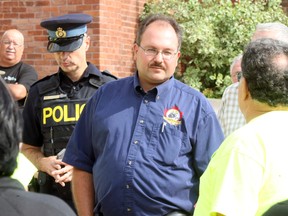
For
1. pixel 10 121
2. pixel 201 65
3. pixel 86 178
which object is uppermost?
pixel 10 121

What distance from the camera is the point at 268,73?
10.3ft

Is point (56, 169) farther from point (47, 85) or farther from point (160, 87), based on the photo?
point (160, 87)

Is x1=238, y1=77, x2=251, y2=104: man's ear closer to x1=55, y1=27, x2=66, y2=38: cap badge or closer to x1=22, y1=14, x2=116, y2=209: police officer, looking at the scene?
x1=22, y1=14, x2=116, y2=209: police officer

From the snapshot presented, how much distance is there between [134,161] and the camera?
13.8 feet

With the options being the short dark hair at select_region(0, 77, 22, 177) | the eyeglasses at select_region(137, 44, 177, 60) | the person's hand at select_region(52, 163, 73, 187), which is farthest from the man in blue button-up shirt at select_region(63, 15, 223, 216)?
the short dark hair at select_region(0, 77, 22, 177)

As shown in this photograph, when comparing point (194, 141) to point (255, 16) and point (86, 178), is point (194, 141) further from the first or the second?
point (255, 16)

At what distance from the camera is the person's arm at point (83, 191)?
455 cm

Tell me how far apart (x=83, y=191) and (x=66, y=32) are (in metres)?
1.57

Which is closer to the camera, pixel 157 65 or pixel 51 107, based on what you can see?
pixel 157 65

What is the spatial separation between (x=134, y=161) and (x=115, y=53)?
20.3ft

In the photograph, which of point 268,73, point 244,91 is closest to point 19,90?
point 244,91

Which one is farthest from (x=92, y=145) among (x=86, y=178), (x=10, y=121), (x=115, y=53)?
(x=115, y=53)

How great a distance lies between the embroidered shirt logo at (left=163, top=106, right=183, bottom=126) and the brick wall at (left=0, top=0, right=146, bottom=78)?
5704 millimetres

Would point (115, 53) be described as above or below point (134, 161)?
below
